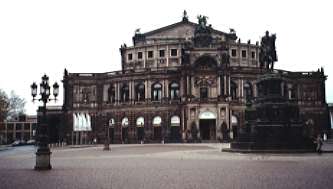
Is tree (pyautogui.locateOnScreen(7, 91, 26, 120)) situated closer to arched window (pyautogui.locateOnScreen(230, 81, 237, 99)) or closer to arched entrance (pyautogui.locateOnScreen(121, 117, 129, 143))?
arched entrance (pyautogui.locateOnScreen(121, 117, 129, 143))

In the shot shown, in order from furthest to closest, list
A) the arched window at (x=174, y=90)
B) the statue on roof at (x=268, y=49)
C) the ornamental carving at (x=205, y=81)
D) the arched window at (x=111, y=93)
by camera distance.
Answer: the arched window at (x=111, y=93) < the arched window at (x=174, y=90) < the ornamental carving at (x=205, y=81) < the statue on roof at (x=268, y=49)

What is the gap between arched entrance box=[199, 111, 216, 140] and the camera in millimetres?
A: 74938

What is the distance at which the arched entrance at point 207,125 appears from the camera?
246 feet

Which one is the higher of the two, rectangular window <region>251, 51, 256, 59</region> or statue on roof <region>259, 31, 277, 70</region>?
rectangular window <region>251, 51, 256, 59</region>

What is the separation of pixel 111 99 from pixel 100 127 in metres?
6.17

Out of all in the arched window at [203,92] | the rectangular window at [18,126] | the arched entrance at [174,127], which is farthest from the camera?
the rectangular window at [18,126]

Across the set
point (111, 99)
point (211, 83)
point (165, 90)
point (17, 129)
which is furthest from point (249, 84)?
point (17, 129)

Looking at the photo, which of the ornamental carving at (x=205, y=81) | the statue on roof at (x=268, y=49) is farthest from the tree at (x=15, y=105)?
the statue on roof at (x=268, y=49)

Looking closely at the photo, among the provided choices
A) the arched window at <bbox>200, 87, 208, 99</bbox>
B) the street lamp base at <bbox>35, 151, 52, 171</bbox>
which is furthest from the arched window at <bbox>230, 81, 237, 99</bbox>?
the street lamp base at <bbox>35, 151, 52, 171</bbox>

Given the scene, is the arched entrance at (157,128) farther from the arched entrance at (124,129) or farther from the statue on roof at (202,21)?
the statue on roof at (202,21)

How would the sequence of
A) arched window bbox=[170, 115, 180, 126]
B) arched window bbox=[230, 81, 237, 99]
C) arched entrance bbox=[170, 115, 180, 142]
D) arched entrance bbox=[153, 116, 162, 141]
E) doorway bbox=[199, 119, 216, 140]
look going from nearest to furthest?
doorway bbox=[199, 119, 216, 140], arched entrance bbox=[170, 115, 180, 142], arched window bbox=[170, 115, 180, 126], arched entrance bbox=[153, 116, 162, 141], arched window bbox=[230, 81, 237, 99]

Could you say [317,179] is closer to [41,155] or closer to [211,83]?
[41,155]

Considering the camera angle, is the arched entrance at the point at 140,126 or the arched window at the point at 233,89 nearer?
the arched window at the point at 233,89

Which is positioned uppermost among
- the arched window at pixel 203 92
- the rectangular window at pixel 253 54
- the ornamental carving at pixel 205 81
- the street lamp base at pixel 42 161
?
the rectangular window at pixel 253 54
